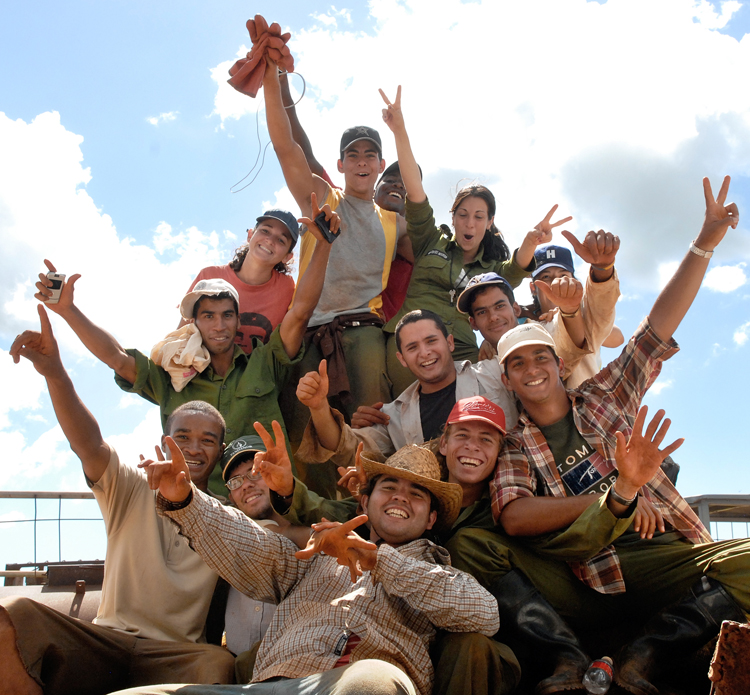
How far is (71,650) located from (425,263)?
144 inches

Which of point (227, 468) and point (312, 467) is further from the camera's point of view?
point (312, 467)

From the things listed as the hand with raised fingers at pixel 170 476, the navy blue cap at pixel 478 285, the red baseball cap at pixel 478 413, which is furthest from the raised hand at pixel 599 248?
the hand with raised fingers at pixel 170 476

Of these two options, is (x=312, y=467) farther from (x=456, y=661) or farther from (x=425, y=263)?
(x=456, y=661)

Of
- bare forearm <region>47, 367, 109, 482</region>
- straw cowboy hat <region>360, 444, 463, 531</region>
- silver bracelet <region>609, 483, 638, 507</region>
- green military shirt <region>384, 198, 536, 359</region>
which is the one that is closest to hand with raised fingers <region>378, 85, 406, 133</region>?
green military shirt <region>384, 198, 536, 359</region>

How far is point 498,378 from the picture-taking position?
4.50m

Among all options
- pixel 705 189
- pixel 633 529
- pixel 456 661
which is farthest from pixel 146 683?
pixel 705 189

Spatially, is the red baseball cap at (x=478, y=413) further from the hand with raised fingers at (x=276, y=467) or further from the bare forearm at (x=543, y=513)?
the hand with raised fingers at (x=276, y=467)

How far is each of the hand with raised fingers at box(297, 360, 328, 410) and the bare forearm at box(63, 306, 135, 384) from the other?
142 cm

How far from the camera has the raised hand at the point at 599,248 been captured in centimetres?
415

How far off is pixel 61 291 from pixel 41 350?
33.3 inches

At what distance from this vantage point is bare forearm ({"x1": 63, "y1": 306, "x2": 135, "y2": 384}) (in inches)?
182

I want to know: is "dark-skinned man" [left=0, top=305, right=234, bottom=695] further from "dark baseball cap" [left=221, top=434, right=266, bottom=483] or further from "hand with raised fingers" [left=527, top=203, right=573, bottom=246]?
"hand with raised fingers" [left=527, top=203, right=573, bottom=246]

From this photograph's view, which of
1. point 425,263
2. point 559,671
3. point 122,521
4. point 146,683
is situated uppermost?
point 425,263

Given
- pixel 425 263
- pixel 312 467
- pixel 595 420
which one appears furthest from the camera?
pixel 425 263
